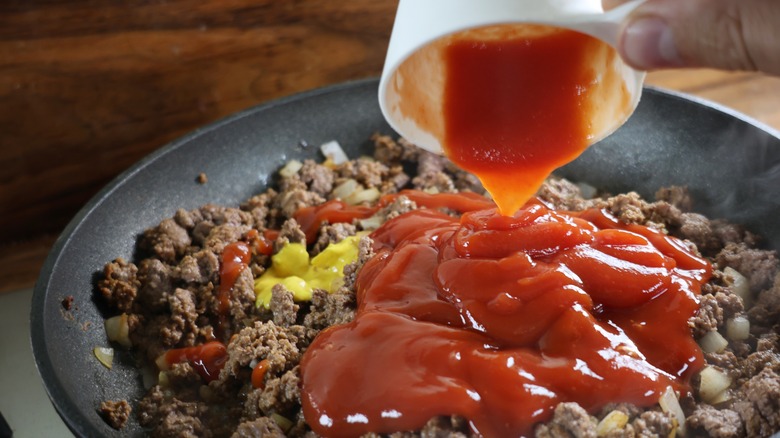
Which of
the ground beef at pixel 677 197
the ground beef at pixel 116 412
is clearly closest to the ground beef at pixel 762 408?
the ground beef at pixel 677 197

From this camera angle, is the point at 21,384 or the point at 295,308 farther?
the point at 21,384

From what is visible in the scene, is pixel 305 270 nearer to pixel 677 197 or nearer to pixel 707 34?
pixel 677 197

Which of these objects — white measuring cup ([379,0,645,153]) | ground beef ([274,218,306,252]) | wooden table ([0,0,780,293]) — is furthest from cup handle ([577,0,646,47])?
wooden table ([0,0,780,293])

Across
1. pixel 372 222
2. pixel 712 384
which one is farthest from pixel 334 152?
pixel 712 384

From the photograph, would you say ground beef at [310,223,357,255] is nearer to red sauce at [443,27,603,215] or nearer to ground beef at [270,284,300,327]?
ground beef at [270,284,300,327]

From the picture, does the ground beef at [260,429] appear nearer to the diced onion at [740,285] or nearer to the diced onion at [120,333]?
the diced onion at [120,333]
